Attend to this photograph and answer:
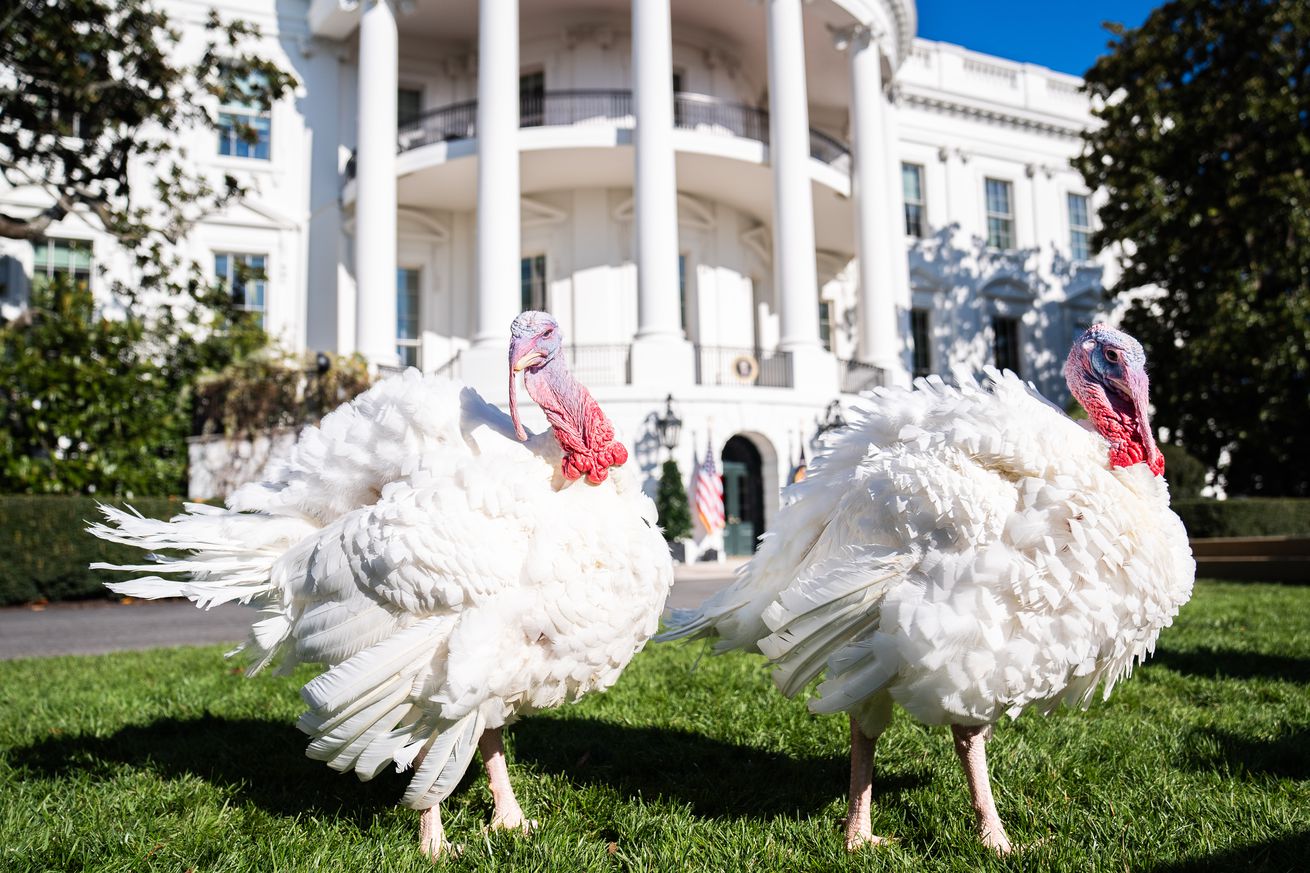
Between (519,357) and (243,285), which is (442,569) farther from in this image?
(243,285)

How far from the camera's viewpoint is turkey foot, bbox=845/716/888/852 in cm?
274

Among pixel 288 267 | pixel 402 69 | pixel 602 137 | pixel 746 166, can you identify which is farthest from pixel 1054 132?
pixel 288 267

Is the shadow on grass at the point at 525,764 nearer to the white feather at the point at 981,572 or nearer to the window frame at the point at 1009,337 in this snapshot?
the white feather at the point at 981,572

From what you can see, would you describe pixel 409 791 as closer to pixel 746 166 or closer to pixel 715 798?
pixel 715 798

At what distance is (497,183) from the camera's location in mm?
16922

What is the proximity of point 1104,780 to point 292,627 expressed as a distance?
2.91 m

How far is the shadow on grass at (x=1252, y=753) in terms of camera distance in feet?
10.8

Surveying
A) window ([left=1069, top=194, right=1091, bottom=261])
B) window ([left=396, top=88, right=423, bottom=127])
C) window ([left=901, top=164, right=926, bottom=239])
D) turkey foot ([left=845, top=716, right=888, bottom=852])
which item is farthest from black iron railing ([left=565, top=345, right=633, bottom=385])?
window ([left=1069, top=194, right=1091, bottom=261])

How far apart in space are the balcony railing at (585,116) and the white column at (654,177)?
1794 mm

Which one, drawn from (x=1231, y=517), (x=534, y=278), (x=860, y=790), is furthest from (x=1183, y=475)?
(x=860, y=790)

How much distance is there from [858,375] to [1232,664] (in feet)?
49.6

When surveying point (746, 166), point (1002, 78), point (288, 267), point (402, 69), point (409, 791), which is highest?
point (1002, 78)

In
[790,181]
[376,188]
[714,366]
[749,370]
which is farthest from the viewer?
[714,366]

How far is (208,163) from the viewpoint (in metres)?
20.1
